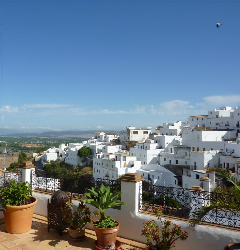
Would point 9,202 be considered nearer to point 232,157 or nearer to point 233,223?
point 233,223

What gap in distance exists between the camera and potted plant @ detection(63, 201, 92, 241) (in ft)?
16.5

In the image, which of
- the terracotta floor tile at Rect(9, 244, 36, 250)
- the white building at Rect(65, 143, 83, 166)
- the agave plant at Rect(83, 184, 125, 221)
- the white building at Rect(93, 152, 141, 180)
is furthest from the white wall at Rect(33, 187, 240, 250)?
the white building at Rect(65, 143, 83, 166)

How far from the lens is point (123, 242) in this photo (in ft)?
16.9

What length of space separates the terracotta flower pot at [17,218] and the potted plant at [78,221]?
0.92 m

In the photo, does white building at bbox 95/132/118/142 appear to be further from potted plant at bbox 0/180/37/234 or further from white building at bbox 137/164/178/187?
potted plant at bbox 0/180/37/234

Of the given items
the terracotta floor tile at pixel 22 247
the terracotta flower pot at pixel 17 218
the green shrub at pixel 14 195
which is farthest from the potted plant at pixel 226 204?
the green shrub at pixel 14 195

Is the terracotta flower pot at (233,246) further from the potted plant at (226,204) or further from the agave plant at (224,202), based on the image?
the agave plant at (224,202)

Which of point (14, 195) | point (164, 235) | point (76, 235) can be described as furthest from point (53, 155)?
point (164, 235)

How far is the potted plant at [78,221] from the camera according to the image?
5.04 m

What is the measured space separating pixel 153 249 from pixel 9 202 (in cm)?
334

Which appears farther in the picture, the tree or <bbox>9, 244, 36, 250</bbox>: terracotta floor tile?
the tree

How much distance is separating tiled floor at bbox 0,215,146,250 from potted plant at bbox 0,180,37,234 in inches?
6.5

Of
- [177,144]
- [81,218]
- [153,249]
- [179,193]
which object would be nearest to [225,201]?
[179,193]

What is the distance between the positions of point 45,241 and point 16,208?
981mm
